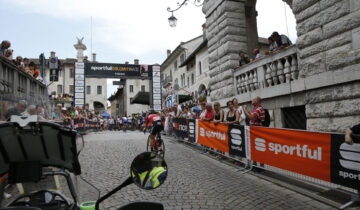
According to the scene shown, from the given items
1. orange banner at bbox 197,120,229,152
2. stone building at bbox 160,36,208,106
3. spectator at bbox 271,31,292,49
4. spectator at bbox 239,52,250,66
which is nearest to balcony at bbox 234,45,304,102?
spectator at bbox 239,52,250,66

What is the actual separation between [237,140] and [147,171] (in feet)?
19.6

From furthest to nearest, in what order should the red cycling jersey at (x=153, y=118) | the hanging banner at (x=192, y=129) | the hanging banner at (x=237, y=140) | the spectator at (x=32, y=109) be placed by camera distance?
1. the hanging banner at (x=192, y=129)
2. the red cycling jersey at (x=153, y=118)
3. the hanging banner at (x=237, y=140)
4. the spectator at (x=32, y=109)

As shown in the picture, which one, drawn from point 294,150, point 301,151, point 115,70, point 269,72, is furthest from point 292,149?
point 115,70

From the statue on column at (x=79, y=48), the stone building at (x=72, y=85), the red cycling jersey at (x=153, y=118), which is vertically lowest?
the red cycling jersey at (x=153, y=118)

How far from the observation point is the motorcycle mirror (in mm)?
1553

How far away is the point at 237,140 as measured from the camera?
723 centimetres

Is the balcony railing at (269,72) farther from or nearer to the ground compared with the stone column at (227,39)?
nearer to the ground

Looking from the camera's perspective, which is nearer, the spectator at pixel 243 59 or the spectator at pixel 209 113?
the spectator at pixel 209 113

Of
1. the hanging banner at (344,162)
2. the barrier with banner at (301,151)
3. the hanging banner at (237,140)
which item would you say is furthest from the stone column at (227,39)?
the hanging banner at (344,162)

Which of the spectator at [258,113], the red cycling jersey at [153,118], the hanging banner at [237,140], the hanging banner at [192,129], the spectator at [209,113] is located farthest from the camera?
the hanging banner at [192,129]

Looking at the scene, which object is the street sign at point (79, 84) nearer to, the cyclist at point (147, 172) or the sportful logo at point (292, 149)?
the sportful logo at point (292, 149)

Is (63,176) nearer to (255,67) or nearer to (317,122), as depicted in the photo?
(317,122)

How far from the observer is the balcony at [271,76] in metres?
7.68

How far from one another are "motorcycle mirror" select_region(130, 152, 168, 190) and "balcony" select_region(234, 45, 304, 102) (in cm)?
668
